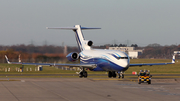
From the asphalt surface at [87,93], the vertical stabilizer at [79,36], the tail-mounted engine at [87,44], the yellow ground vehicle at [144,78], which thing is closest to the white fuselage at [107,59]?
the tail-mounted engine at [87,44]

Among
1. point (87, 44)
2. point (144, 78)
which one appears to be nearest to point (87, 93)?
point (144, 78)

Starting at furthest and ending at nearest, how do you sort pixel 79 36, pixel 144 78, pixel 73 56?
pixel 79 36, pixel 73 56, pixel 144 78

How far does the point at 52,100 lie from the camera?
18953 mm

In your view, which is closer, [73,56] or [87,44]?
[73,56]

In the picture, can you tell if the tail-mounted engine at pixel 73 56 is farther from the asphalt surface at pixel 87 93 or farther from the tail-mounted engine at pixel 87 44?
the asphalt surface at pixel 87 93

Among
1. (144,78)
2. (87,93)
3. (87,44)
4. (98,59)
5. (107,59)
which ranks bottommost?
(87,93)

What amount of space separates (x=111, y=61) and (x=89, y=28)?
14.1 meters

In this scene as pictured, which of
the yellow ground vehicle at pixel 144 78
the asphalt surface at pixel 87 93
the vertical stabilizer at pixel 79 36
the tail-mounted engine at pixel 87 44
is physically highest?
the vertical stabilizer at pixel 79 36

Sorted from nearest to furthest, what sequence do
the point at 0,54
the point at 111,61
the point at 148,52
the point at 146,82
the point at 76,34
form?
the point at 146,82
the point at 111,61
the point at 76,34
the point at 0,54
the point at 148,52

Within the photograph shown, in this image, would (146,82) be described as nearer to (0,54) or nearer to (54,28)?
(54,28)

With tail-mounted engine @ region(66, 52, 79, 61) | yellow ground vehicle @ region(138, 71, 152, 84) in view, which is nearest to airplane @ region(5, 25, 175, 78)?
tail-mounted engine @ region(66, 52, 79, 61)

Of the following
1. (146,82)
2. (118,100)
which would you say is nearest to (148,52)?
(146,82)

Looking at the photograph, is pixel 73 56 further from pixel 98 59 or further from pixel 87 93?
pixel 87 93

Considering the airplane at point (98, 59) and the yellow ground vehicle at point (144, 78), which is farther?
the airplane at point (98, 59)
